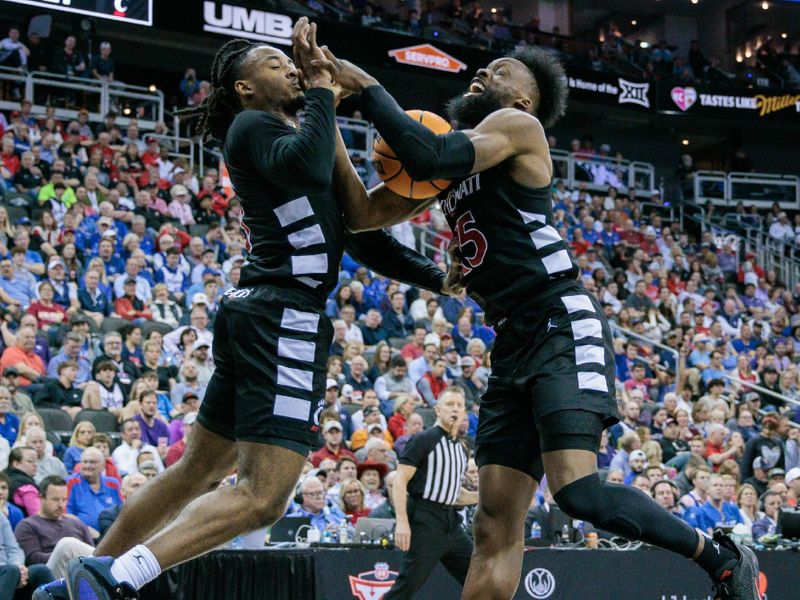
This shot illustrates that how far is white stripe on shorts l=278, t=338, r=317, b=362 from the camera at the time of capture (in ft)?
14.1

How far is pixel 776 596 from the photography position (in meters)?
9.05

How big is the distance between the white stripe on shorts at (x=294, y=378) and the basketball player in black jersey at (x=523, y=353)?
768 mm

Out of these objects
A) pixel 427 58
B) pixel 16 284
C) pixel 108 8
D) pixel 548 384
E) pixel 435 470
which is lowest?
pixel 435 470

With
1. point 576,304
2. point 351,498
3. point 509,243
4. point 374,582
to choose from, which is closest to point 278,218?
point 509,243

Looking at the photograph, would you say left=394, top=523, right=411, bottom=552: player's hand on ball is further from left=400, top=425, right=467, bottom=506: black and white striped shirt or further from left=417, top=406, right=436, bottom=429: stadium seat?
left=417, top=406, right=436, bottom=429: stadium seat

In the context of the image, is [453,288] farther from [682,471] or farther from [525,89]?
[682,471]

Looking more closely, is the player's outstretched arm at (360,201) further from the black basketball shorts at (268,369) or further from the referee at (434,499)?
the referee at (434,499)

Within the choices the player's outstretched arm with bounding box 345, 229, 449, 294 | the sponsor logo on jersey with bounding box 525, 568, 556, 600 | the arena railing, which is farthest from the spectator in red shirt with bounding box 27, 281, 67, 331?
the player's outstretched arm with bounding box 345, 229, 449, 294

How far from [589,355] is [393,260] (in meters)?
1.07

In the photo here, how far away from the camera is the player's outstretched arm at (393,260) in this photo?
500 centimetres

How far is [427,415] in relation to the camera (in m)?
12.7

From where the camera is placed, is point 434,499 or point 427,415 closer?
point 434,499

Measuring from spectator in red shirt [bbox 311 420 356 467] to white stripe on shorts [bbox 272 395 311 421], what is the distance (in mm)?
6811

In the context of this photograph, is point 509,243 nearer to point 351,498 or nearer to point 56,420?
point 351,498
